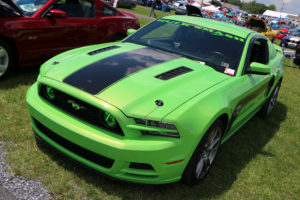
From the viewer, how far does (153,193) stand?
270cm

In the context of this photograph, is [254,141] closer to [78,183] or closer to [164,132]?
[164,132]

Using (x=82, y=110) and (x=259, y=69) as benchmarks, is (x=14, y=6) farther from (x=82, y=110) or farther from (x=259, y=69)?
(x=259, y=69)

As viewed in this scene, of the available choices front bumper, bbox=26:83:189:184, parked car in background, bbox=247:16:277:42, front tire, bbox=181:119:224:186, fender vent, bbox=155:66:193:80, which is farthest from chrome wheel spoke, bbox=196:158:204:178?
parked car in background, bbox=247:16:277:42

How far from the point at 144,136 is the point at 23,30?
3180 mm

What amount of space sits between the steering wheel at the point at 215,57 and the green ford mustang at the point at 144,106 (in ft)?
0.04

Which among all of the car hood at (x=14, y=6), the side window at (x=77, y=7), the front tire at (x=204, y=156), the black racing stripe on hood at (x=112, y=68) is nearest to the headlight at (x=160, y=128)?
the front tire at (x=204, y=156)

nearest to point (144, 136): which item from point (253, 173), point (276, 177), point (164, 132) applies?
point (164, 132)

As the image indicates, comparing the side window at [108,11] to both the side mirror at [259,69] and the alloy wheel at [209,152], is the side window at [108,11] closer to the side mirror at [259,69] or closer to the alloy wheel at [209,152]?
the side mirror at [259,69]

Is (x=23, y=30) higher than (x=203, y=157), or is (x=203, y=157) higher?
(x=23, y=30)

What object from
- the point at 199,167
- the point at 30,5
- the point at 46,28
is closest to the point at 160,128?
the point at 199,167

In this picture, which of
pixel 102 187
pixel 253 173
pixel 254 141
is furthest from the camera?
pixel 254 141

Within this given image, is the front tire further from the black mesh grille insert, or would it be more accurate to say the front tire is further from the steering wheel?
the steering wheel

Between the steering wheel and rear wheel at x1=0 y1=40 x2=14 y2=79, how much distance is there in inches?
118

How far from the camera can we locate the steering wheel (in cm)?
349
